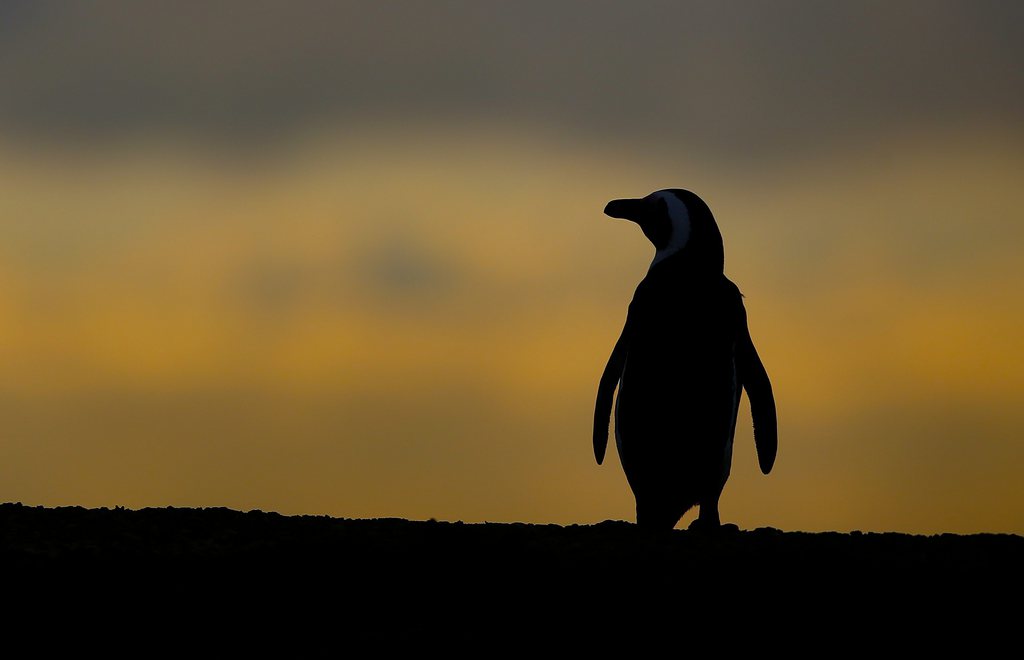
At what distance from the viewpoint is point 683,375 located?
8.12 metres

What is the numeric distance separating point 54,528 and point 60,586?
4.06 feet

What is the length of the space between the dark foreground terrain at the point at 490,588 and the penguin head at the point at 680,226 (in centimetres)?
281

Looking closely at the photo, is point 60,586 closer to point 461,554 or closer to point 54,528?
point 54,528

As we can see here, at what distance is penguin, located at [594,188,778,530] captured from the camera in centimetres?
813

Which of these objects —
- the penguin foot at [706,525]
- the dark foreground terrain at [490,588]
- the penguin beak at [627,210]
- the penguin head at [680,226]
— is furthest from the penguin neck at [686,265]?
the dark foreground terrain at [490,588]

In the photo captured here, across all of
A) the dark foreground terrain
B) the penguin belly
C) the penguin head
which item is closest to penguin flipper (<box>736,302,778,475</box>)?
the penguin belly

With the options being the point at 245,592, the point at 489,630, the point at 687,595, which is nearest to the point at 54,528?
the point at 245,592

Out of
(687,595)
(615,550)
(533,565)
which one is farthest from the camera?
(615,550)

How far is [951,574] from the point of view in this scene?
17.2 feet

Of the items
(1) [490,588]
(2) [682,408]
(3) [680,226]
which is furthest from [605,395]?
(1) [490,588]

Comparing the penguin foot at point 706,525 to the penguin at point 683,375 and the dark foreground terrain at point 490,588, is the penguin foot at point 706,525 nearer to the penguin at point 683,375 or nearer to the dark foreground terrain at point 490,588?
the penguin at point 683,375

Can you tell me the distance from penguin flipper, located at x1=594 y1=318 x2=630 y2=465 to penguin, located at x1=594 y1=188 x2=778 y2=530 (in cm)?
10

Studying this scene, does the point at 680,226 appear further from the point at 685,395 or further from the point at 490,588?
the point at 490,588

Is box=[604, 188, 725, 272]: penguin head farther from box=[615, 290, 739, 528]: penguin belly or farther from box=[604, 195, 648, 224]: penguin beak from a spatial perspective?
box=[615, 290, 739, 528]: penguin belly
